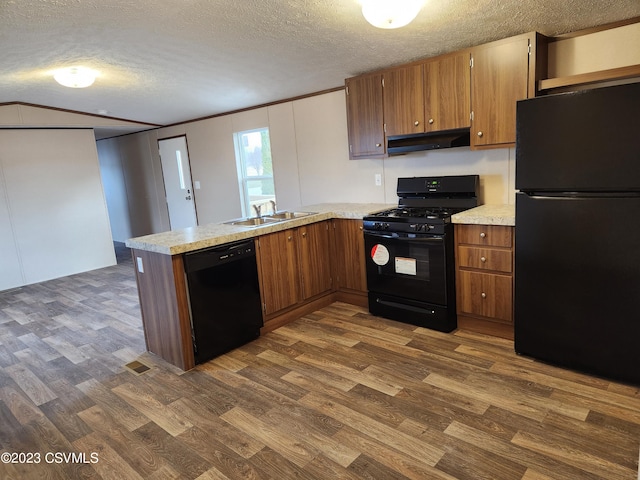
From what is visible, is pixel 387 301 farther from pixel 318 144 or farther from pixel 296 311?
pixel 318 144

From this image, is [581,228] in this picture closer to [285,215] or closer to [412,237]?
[412,237]

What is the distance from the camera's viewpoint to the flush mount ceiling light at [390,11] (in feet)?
7.65

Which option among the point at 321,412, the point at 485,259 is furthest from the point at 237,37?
the point at 321,412

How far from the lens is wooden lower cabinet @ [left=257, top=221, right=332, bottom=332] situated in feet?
10.8

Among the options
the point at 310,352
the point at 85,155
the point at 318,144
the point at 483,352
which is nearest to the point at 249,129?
the point at 318,144

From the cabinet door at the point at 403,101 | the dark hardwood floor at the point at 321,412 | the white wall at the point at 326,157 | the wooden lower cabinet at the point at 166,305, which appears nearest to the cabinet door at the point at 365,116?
the cabinet door at the point at 403,101

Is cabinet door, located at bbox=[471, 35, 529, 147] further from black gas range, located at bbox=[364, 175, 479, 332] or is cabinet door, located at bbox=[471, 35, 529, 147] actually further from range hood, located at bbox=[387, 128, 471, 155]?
black gas range, located at bbox=[364, 175, 479, 332]

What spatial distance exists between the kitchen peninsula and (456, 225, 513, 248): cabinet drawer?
0.87m

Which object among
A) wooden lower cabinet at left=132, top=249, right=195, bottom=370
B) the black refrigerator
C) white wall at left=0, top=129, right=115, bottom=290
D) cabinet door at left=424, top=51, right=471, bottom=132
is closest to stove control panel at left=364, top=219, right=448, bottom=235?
the black refrigerator

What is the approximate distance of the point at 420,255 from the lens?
3.17m

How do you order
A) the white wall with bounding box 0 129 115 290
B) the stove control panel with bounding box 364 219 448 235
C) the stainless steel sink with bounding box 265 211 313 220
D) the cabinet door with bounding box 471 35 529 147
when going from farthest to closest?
the white wall with bounding box 0 129 115 290 < the stainless steel sink with bounding box 265 211 313 220 < the stove control panel with bounding box 364 219 448 235 < the cabinet door with bounding box 471 35 529 147

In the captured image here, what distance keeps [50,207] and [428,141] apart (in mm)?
5043

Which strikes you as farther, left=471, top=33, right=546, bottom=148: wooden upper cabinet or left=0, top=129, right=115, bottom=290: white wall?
left=0, top=129, right=115, bottom=290: white wall

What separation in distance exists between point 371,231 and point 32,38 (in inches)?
113
